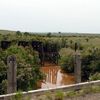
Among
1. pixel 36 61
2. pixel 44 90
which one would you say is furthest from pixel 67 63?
pixel 44 90

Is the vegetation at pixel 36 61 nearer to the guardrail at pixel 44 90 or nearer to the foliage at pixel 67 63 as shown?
the foliage at pixel 67 63

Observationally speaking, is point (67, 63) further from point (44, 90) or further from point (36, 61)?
point (44, 90)

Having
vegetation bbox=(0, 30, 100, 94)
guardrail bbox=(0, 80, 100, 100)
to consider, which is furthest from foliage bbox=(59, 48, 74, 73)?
guardrail bbox=(0, 80, 100, 100)

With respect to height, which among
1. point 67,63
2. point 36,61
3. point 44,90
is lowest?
point 67,63

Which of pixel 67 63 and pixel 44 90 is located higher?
pixel 44 90

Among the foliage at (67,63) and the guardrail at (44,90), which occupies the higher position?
the guardrail at (44,90)

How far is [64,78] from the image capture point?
79.2 ft

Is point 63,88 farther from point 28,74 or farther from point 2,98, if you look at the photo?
point 28,74

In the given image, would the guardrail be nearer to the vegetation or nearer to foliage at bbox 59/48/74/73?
the vegetation

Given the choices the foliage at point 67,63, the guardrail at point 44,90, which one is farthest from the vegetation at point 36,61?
the guardrail at point 44,90

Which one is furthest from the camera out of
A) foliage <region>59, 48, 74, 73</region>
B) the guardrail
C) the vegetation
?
foliage <region>59, 48, 74, 73</region>

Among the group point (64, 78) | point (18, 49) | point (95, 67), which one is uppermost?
point (18, 49)

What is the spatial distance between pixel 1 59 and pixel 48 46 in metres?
16.4

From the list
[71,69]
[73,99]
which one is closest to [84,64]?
[71,69]
